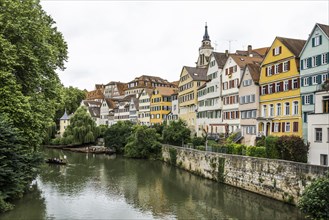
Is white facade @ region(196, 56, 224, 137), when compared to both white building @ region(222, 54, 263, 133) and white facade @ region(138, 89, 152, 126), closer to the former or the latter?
white building @ region(222, 54, 263, 133)

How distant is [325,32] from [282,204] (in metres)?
14.5

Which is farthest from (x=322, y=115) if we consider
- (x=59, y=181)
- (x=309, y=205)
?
(x=59, y=181)

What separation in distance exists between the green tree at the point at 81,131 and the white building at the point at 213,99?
2586cm

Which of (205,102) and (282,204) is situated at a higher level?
(205,102)

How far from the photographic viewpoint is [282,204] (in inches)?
953

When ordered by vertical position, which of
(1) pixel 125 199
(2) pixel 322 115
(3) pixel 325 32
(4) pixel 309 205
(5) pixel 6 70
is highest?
(3) pixel 325 32

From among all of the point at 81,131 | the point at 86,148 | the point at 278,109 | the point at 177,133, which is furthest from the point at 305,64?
the point at 81,131

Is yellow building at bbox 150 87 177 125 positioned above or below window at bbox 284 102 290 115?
above

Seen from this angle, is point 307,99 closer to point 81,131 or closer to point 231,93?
point 231,93

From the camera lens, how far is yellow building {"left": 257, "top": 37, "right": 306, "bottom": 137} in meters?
33.2

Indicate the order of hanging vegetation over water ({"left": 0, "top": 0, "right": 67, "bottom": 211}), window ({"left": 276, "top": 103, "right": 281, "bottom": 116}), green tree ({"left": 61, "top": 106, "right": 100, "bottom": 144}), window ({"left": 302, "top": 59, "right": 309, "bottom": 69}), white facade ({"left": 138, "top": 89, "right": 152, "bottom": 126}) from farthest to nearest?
white facade ({"left": 138, "top": 89, "right": 152, "bottom": 126}) < green tree ({"left": 61, "top": 106, "right": 100, "bottom": 144}) < window ({"left": 276, "top": 103, "right": 281, "bottom": 116}) < window ({"left": 302, "top": 59, "right": 309, "bottom": 69}) < hanging vegetation over water ({"left": 0, "top": 0, "right": 67, "bottom": 211})

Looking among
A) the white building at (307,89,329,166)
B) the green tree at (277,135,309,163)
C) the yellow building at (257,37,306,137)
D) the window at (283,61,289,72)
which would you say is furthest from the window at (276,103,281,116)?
the green tree at (277,135,309,163)

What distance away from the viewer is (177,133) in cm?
4916

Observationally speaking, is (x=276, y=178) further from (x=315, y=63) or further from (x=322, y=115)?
(x=315, y=63)
